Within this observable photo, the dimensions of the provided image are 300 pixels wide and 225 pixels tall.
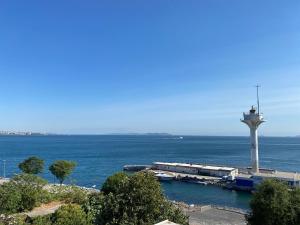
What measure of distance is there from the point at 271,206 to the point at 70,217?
13.2 metres

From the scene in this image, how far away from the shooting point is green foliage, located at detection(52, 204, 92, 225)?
20.0 metres

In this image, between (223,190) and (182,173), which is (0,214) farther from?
(182,173)

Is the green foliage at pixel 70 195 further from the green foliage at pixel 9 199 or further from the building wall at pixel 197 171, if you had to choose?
the building wall at pixel 197 171

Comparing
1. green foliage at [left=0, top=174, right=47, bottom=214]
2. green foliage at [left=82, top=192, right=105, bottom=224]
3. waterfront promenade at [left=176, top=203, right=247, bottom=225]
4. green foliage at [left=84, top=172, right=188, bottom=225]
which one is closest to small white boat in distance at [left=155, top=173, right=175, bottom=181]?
waterfront promenade at [left=176, top=203, right=247, bottom=225]

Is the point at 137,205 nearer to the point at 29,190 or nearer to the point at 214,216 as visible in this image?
the point at 29,190

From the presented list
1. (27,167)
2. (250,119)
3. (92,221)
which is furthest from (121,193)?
(250,119)

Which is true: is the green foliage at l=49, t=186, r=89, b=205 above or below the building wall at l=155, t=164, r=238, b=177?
above

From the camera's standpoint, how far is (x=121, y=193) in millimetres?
18266

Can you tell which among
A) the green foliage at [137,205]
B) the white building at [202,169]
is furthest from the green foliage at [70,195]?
the white building at [202,169]

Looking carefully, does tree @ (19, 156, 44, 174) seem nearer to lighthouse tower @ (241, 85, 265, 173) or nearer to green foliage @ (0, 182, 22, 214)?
green foliage @ (0, 182, 22, 214)

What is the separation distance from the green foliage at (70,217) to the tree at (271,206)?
11696 mm

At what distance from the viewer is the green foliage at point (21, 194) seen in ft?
84.3

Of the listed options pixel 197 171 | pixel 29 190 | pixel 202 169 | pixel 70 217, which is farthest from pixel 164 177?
pixel 70 217

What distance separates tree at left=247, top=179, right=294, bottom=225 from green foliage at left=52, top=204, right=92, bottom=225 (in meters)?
11.7
